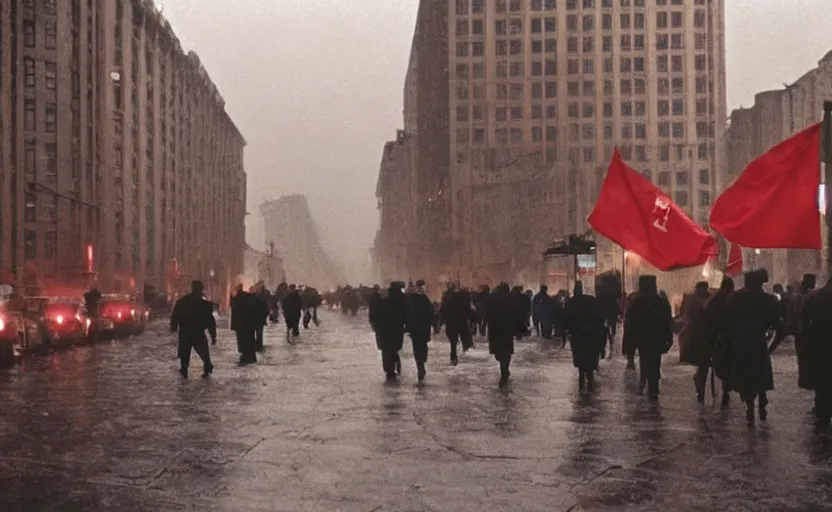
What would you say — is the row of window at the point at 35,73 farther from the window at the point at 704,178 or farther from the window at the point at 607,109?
the window at the point at 704,178

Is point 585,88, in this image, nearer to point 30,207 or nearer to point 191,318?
point 30,207

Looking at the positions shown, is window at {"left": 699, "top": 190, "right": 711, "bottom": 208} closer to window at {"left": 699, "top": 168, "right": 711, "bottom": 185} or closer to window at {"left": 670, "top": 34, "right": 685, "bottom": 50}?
window at {"left": 699, "top": 168, "right": 711, "bottom": 185}

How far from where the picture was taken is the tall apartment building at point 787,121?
2746 inches

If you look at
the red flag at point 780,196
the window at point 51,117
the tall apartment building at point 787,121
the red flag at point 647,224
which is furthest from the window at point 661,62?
the red flag at point 780,196

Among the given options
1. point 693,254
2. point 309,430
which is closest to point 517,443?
point 309,430

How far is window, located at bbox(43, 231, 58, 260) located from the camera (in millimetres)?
66812

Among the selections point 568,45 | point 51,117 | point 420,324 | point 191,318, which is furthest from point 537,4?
point 191,318

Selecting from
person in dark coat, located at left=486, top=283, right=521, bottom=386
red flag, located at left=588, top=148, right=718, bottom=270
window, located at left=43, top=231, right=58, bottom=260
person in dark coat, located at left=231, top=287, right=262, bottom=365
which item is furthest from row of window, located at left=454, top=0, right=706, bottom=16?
person in dark coat, located at left=486, top=283, right=521, bottom=386

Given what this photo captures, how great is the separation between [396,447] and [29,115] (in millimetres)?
64166

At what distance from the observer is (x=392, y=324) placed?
17.2m

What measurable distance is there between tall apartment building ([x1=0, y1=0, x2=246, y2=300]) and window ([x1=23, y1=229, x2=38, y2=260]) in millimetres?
74

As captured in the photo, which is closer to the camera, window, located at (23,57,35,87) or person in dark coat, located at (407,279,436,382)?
person in dark coat, located at (407,279,436,382)

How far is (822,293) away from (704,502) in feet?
14.5

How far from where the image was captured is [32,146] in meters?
68.1
